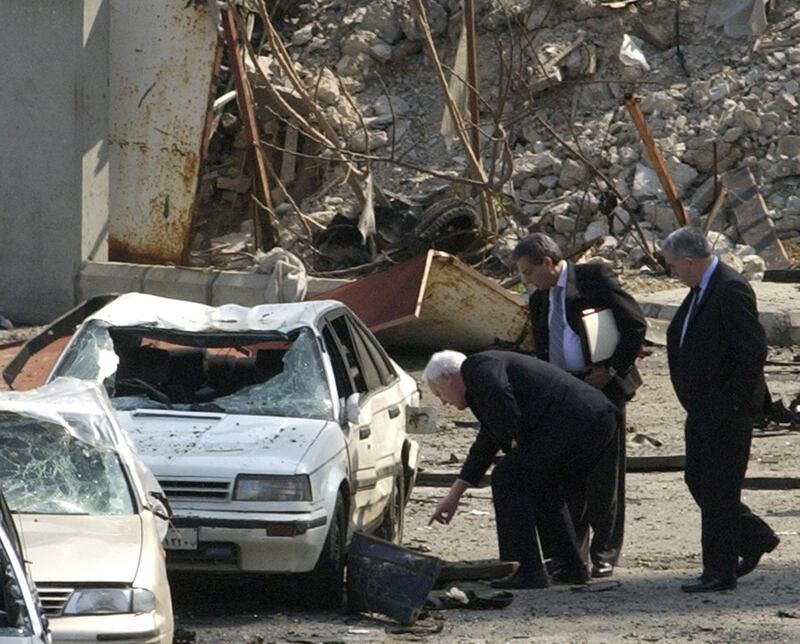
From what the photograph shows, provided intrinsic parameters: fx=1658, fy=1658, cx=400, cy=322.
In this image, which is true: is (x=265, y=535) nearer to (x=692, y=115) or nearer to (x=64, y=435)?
(x=64, y=435)

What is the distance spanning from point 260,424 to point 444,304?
7583mm

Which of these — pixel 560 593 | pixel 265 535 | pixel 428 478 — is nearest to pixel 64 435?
pixel 265 535

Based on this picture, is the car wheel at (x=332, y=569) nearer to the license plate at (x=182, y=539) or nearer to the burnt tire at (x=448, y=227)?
the license plate at (x=182, y=539)

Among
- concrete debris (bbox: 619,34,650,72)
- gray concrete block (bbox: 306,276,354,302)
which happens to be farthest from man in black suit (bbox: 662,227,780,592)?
concrete debris (bbox: 619,34,650,72)

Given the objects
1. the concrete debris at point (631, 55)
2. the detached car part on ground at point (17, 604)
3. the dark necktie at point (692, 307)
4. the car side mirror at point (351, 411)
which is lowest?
the car side mirror at point (351, 411)

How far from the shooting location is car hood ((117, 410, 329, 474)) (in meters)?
7.46

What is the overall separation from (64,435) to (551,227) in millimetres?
14187

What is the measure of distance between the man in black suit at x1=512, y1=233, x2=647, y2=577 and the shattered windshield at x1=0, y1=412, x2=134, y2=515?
8.47ft

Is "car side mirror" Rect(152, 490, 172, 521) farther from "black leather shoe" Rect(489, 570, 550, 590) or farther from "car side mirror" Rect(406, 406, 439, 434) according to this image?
"car side mirror" Rect(406, 406, 439, 434)

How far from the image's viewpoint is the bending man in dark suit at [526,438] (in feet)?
25.2

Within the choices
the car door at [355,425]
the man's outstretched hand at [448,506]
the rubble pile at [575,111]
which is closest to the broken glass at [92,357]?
the car door at [355,425]

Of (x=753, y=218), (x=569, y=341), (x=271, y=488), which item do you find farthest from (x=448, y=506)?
(x=753, y=218)

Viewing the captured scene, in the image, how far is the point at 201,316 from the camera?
8766mm

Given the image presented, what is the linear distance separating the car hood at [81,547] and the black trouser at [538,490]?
2.13 metres
